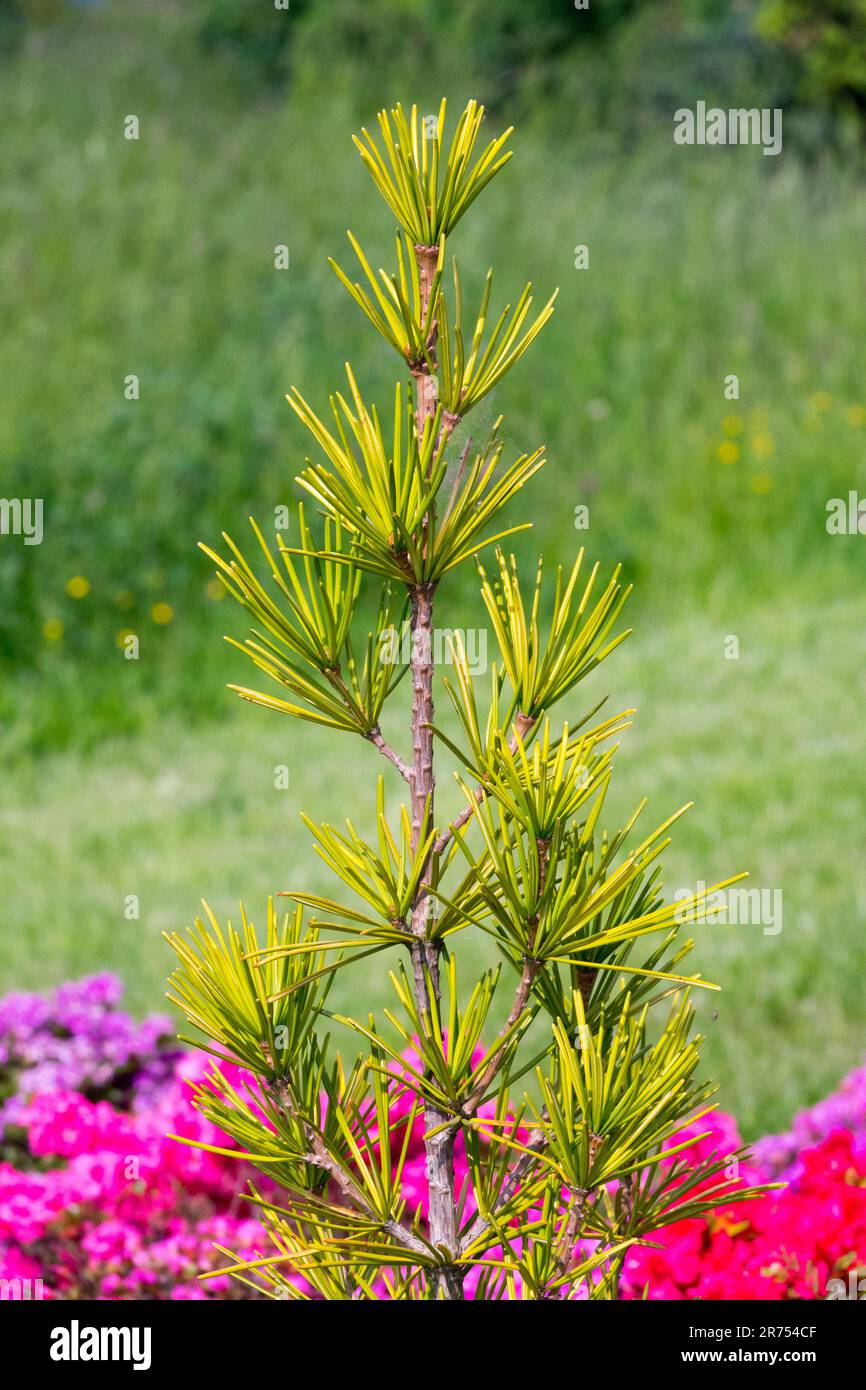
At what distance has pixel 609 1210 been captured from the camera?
1486 mm

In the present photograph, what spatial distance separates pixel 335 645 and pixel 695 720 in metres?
5.14

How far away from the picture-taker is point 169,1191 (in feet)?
9.59

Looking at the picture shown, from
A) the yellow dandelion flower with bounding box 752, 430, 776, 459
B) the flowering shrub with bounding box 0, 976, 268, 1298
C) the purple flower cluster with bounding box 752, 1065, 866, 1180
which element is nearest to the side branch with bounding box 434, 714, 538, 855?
the flowering shrub with bounding box 0, 976, 268, 1298

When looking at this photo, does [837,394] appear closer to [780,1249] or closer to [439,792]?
[439,792]

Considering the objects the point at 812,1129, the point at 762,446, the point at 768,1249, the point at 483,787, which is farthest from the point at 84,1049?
the point at 762,446

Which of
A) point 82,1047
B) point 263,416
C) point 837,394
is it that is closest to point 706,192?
point 837,394

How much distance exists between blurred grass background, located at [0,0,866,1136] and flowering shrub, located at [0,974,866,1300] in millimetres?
901

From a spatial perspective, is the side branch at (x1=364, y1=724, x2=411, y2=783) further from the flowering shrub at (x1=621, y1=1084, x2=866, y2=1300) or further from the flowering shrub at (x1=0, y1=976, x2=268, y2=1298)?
the flowering shrub at (x1=0, y1=976, x2=268, y2=1298)

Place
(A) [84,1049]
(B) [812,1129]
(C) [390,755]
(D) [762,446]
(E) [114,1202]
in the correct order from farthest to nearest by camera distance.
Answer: (D) [762,446] < (A) [84,1049] < (B) [812,1129] < (E) [114,1202] < (C) [390,755]

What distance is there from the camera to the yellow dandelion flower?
829cm

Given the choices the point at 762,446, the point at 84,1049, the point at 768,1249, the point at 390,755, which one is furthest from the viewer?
the point at 762,446

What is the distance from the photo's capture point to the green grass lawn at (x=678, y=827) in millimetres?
4398

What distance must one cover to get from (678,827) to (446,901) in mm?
4425

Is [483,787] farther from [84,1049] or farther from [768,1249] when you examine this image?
[84,1049]
